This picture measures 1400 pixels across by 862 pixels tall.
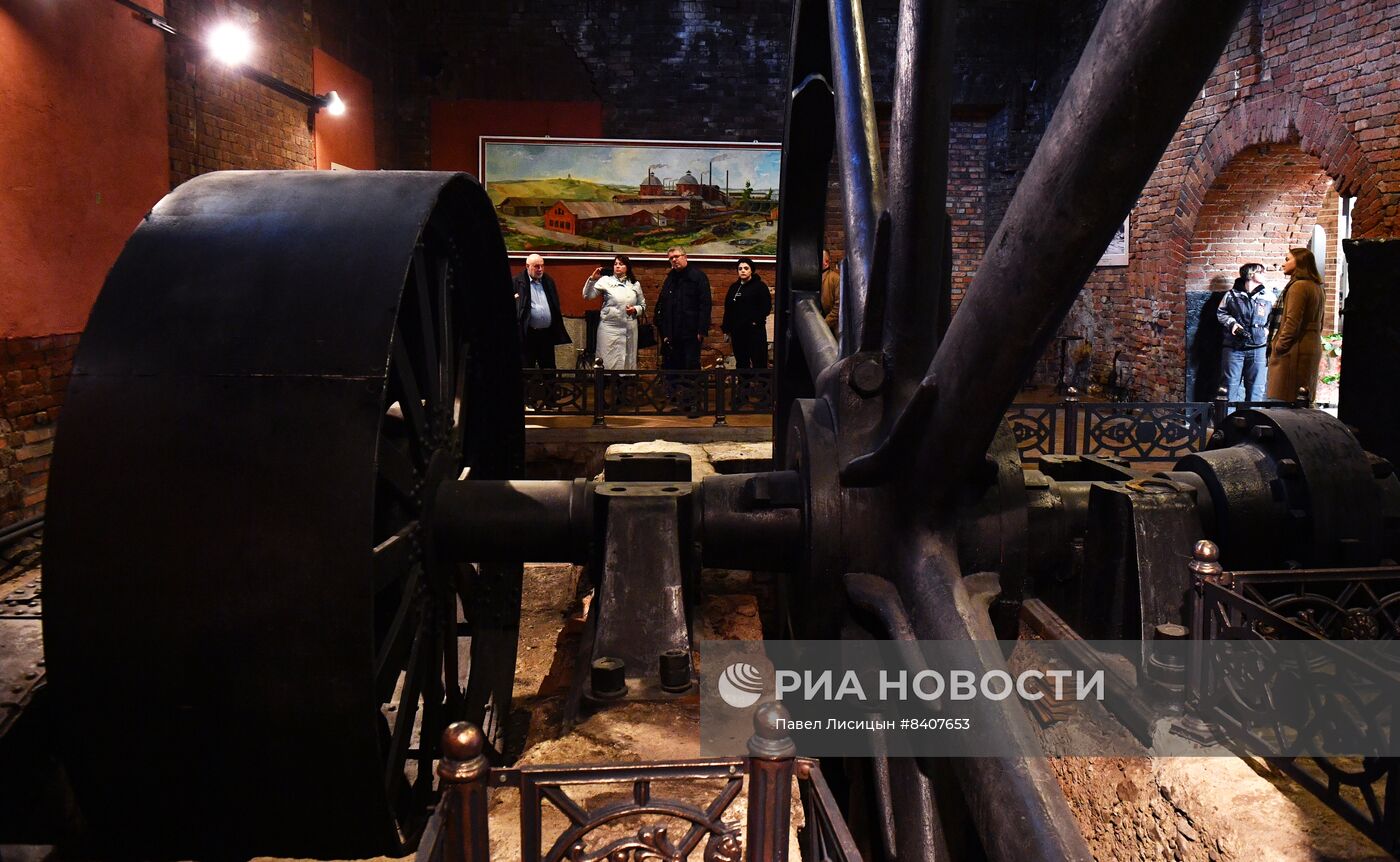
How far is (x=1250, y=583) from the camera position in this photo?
242cm

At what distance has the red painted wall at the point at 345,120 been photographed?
31.4ft

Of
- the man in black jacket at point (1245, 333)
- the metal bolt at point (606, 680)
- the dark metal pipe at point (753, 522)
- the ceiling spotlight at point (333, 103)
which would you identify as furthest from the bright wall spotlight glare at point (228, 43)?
the man in black jacket at point (1245, 333)

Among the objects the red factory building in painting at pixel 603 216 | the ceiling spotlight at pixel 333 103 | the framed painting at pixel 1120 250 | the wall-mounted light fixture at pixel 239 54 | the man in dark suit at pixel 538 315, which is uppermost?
the ceiling spotlight at pixel 333 103

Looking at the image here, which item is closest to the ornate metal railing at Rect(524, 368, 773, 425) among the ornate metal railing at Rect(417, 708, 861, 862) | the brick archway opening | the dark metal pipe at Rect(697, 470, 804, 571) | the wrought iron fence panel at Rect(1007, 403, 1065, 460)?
the wrought iron fence panel at Rect(1007, 403, 1065, 460)

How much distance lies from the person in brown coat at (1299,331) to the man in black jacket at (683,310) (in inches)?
209

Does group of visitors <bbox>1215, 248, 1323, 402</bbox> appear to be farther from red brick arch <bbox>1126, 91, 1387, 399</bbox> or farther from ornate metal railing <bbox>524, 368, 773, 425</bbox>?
ornate metal railing <bbox>524, 368, 773, 425</bbox>

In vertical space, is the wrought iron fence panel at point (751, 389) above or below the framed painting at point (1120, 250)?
below

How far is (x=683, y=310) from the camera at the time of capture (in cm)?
988

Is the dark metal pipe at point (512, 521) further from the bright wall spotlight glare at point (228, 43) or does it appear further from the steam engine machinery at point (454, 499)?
the bright wall spotlight glare at point (228, 43)

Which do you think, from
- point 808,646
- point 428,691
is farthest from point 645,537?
point 428,691

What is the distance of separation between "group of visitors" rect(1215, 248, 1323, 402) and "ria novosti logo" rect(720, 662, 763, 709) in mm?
A: 7195

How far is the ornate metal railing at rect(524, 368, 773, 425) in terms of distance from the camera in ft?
29.7

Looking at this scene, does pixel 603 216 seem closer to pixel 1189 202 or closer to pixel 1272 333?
pixel 1189 202

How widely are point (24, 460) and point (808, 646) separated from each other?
499 cm
